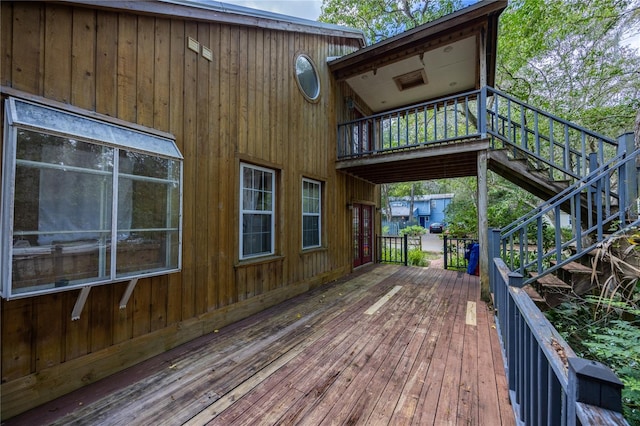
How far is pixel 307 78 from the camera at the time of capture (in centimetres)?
584

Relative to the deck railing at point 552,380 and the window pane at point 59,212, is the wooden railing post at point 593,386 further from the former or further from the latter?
the window pane at point 59,212

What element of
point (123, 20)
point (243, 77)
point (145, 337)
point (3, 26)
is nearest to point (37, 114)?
point (3, 26)

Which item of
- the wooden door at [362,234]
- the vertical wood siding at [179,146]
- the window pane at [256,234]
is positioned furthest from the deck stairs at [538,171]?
the window pane at [256,234]

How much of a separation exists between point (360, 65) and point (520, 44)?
527 centimetres

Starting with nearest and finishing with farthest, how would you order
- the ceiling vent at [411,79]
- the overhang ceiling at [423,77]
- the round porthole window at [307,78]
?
the round porthole window at [307,78]
the overhang ceiling at [423,77]
the ceiling vent at [411,79]

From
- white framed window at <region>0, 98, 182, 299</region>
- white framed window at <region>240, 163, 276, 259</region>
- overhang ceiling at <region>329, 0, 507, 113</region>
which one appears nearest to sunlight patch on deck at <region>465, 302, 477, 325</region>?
white framed window at <region>240, 163, 276, 259</region>

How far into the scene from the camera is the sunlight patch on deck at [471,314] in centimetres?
378

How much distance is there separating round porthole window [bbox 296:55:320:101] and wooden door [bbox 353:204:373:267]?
10.9ft

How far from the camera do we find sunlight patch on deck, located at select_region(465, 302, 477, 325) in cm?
378

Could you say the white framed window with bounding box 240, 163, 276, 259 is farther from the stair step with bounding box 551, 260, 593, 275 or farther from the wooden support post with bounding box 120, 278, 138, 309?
the stair step with bounding box 551, 260, 593, 275

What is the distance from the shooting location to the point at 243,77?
4.06 m

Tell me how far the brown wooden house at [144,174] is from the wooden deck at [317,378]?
0.42 meters

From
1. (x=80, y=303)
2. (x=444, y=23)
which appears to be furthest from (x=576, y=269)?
(x=80, y=303)

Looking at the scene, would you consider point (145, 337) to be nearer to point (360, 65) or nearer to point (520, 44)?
point (360, 65)
